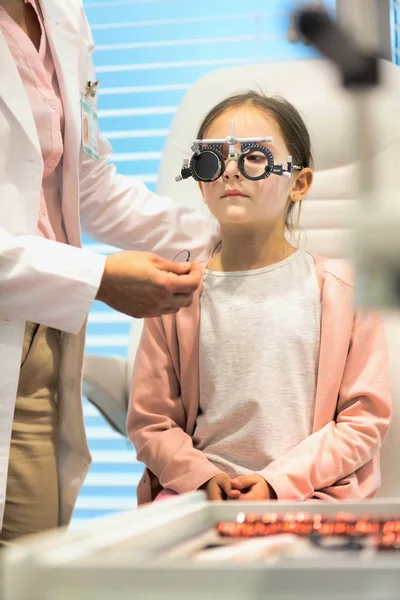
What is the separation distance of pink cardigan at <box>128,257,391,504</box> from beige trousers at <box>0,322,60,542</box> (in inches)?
6.9

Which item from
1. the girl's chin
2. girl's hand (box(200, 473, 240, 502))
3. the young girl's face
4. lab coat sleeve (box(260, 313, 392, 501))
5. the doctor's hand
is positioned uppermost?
the young girl's face

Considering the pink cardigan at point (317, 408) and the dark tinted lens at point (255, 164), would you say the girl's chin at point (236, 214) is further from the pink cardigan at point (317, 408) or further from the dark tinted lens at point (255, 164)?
the pink cardigan at point (317, 408)

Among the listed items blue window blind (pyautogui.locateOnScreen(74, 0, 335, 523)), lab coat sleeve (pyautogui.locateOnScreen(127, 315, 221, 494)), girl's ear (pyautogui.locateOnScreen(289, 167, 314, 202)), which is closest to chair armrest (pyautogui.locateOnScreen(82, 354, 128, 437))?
lab coat sleeve (pyautogui.locateOnScreen(127, 315, 221, 494))

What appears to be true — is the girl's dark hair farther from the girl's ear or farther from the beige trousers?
the beige trousers

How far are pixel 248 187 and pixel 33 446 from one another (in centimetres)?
66

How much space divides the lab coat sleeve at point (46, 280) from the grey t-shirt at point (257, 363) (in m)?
0.33

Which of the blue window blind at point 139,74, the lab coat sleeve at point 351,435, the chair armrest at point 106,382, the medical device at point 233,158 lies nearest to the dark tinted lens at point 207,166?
the medical device at point 233,158

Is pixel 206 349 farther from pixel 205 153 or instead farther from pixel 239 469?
pixel 205 153

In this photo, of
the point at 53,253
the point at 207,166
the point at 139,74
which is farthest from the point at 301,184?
the point at 139,74

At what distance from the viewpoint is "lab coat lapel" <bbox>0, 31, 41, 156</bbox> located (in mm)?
1501

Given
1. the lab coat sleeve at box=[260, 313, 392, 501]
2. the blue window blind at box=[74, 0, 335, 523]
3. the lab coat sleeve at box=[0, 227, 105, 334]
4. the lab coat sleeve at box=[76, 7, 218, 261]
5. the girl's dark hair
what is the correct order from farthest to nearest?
the blue window blind at box=[74, 0, 335, 523], the lab coat sleeve at box=[76, 7, 218, 261], the girl's dark hair, the lab coat sleeve at box=[260, 313, 392, 501], the lab coat sleeve at box=[0, 227, 105, 334]

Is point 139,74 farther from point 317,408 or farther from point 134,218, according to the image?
point 317,408

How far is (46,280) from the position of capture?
4.60 feet

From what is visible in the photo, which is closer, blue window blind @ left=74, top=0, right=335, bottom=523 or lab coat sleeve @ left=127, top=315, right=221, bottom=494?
lab coat sleeve @ left=127, top=315, right=221, bottom=494
